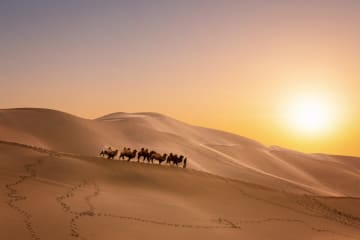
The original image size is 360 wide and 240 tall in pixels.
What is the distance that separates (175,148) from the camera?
52312 millimetres

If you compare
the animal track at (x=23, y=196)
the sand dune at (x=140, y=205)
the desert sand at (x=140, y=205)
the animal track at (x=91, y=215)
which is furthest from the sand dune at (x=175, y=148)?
the animal track at (x=91, y=215)

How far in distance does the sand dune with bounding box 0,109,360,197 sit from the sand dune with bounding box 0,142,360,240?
18.3m

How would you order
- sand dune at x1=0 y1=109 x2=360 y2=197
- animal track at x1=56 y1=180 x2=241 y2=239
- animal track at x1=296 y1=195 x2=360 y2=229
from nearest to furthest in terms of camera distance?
animal track at x1=56 y1=180 x2=241 y2=239 < animal track at x1=296 y1=195 x2=360 y2=229 < sand dune at x1=0 y1=109 x2=360 y2=197

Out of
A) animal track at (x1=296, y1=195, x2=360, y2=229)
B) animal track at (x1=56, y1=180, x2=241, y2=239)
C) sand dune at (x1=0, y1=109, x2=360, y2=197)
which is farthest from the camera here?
sand dune at (x1=0, y1=109, x2=360, y2=197)

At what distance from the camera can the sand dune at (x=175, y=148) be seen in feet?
139

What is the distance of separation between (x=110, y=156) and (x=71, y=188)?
6.38m

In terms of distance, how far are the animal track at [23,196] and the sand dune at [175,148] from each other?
2243cm

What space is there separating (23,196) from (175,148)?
3813 centimetres

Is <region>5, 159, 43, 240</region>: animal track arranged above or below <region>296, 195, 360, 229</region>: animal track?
below

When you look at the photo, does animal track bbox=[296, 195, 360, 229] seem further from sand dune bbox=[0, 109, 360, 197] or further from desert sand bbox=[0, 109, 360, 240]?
sand dune bbox=[0, 109, 360, 197]

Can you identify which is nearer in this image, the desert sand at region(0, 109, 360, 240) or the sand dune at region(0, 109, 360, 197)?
the desert sand at region(0, 109, 360, 240)

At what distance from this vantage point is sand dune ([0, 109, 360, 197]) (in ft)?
139

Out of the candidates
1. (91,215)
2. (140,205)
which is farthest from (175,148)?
(91,215)

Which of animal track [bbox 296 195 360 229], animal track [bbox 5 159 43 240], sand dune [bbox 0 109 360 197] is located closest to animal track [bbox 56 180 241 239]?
animal track [bbox 5 159 43 240]
